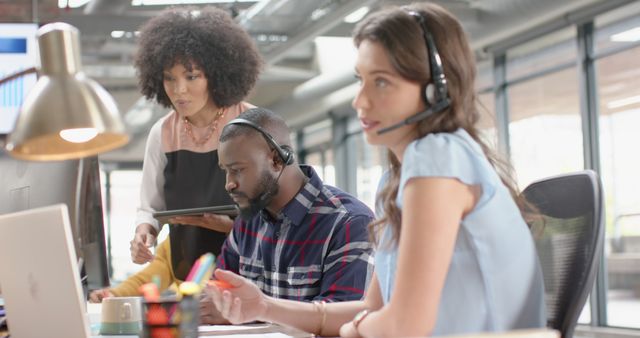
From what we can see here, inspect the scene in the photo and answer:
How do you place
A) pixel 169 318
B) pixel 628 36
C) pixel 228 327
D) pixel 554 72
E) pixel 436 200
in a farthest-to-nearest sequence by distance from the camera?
pixel 554 72 < pixel 628 36 < pixel 228 327 < pixel 436 200 < pixel 169 318

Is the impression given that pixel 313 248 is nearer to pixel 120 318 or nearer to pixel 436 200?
pixel 120 318

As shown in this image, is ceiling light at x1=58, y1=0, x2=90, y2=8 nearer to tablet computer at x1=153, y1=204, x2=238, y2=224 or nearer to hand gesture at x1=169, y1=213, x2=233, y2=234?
hand gesture at x1=169, y1=213, x2=233, y2=234

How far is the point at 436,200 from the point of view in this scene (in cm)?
133

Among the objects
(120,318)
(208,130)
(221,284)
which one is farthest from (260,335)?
(208,130)

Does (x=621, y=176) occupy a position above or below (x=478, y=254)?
above

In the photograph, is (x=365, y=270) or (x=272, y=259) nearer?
(x=365, y=270)

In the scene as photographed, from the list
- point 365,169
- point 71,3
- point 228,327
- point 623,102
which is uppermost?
point 71,3

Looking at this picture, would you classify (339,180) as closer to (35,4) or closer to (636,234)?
(636,234)

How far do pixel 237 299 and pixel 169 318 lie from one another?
0.49m

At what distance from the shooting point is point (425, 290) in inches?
51.8

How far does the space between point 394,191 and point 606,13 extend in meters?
6.05

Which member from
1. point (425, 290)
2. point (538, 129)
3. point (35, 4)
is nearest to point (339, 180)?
point (538, 129)

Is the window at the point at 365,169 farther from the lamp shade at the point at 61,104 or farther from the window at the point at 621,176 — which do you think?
the lamp shade at the point at 61,104

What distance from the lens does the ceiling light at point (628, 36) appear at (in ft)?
22.8
